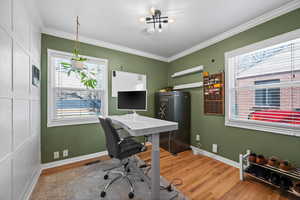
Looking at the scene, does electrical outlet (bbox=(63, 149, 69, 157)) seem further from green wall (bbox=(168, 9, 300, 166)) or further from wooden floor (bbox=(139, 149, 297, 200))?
green wall (bbox=(168, 9, 300, 166))

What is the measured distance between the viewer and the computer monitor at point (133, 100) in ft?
6.77

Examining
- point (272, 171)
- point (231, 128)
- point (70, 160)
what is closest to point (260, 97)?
point (231, 128)

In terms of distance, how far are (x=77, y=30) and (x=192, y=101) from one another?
2894mm

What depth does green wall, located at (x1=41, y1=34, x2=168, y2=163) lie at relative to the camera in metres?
2.15

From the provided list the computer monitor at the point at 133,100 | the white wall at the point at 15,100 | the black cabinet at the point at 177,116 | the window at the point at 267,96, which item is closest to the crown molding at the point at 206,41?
the white wall at the point at 15,100

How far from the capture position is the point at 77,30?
7.09 ft

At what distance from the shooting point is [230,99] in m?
2.29

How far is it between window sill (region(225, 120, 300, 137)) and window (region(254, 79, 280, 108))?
1.08ft

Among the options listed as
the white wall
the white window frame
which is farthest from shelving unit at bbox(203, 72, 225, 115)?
the white wall

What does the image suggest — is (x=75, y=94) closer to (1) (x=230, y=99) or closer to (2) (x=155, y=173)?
(2) (x=155, y=173)

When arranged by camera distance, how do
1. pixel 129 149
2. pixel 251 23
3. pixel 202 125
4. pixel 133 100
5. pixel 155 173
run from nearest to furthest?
pixel 155 173 < pixel 129 149 < pixel 251 23 < pixel 133 100 < pixel 202 125

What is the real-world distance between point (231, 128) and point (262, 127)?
0.46 m

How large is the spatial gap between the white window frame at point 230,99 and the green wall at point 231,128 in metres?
0.07

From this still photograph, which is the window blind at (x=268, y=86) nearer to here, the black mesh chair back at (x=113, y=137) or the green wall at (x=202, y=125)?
the green wall at (x=202, y=125)
